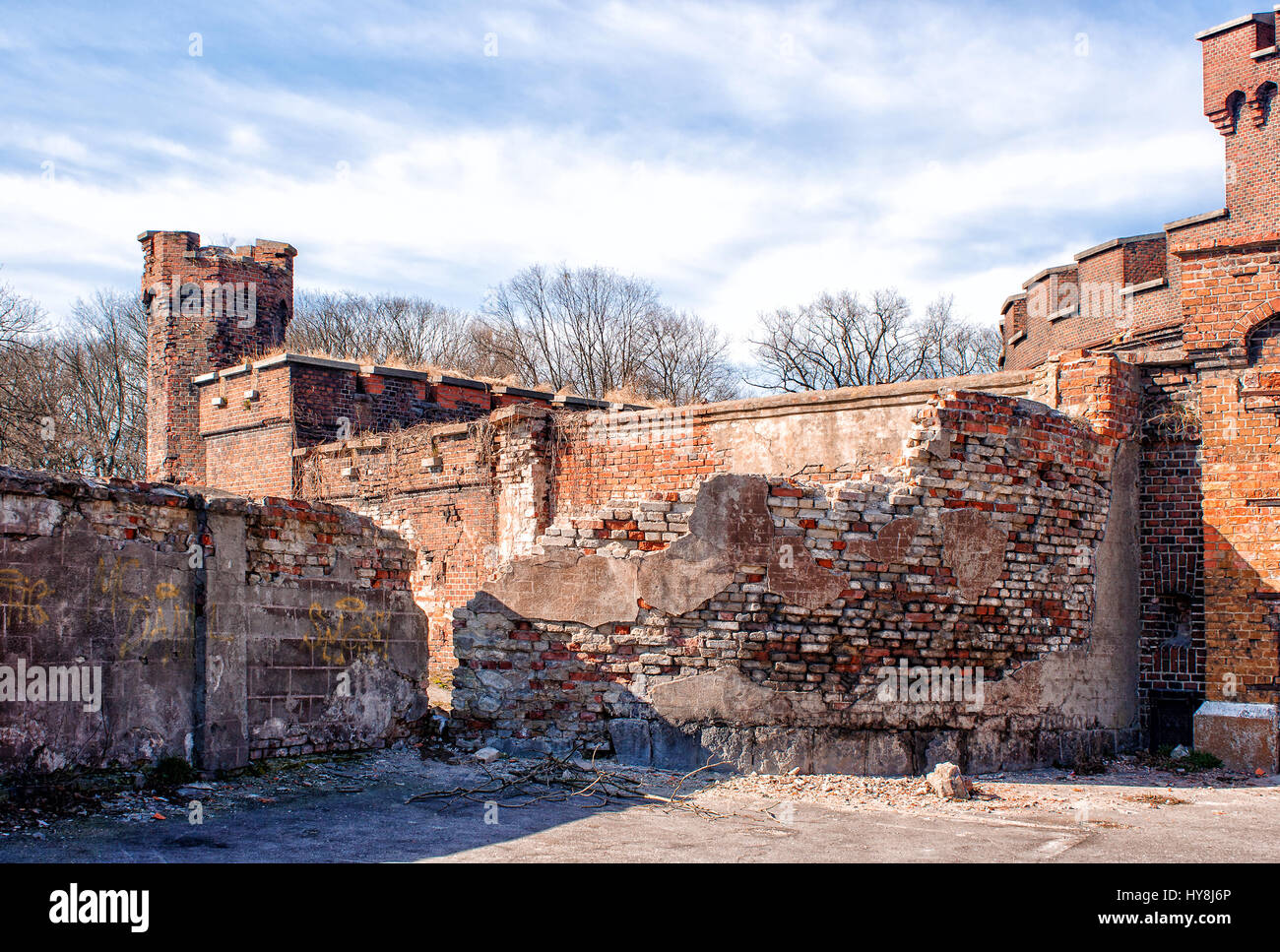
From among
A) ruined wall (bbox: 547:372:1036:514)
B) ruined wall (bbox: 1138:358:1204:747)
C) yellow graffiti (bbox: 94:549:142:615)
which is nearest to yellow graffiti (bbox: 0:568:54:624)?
yellow graffiti (bbox: 94:549:142:615)

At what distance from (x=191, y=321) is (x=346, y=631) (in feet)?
50.2

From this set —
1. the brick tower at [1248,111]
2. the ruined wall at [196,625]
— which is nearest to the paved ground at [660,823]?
the ruined wall at [196,625]

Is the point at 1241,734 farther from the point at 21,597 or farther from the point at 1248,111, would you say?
the point at 1248,111

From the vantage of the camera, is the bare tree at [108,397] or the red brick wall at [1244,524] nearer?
the red brick wall at [1244,524]

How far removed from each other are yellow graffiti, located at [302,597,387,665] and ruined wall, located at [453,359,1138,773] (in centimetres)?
74

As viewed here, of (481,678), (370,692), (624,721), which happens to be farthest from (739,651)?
(370,692)

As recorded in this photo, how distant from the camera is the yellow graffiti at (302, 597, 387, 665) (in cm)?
877

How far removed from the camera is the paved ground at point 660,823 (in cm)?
600

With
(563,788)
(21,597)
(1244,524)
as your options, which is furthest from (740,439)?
(21,597)

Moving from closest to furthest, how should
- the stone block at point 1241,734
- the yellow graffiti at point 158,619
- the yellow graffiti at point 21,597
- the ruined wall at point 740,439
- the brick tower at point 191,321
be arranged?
the yellow graffiti at point 21,597 < the yellow graffiti at point 158,619 < the stone block at point 1241,734 < the ruined wall at point 740,439 < the brick tower at point 191,321

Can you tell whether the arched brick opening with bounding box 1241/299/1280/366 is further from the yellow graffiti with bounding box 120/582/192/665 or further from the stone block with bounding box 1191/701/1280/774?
the yellow graffiti with bounding box 120/582/192/665

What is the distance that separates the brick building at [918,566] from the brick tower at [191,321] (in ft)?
33.1

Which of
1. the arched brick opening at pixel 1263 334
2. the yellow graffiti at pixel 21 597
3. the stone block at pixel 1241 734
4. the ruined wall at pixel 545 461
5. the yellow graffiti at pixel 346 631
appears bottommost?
the stone block at pixel 1241 734

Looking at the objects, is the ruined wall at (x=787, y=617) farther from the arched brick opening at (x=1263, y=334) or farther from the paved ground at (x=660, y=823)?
the arched brick opening at (x=1263, y=334)
